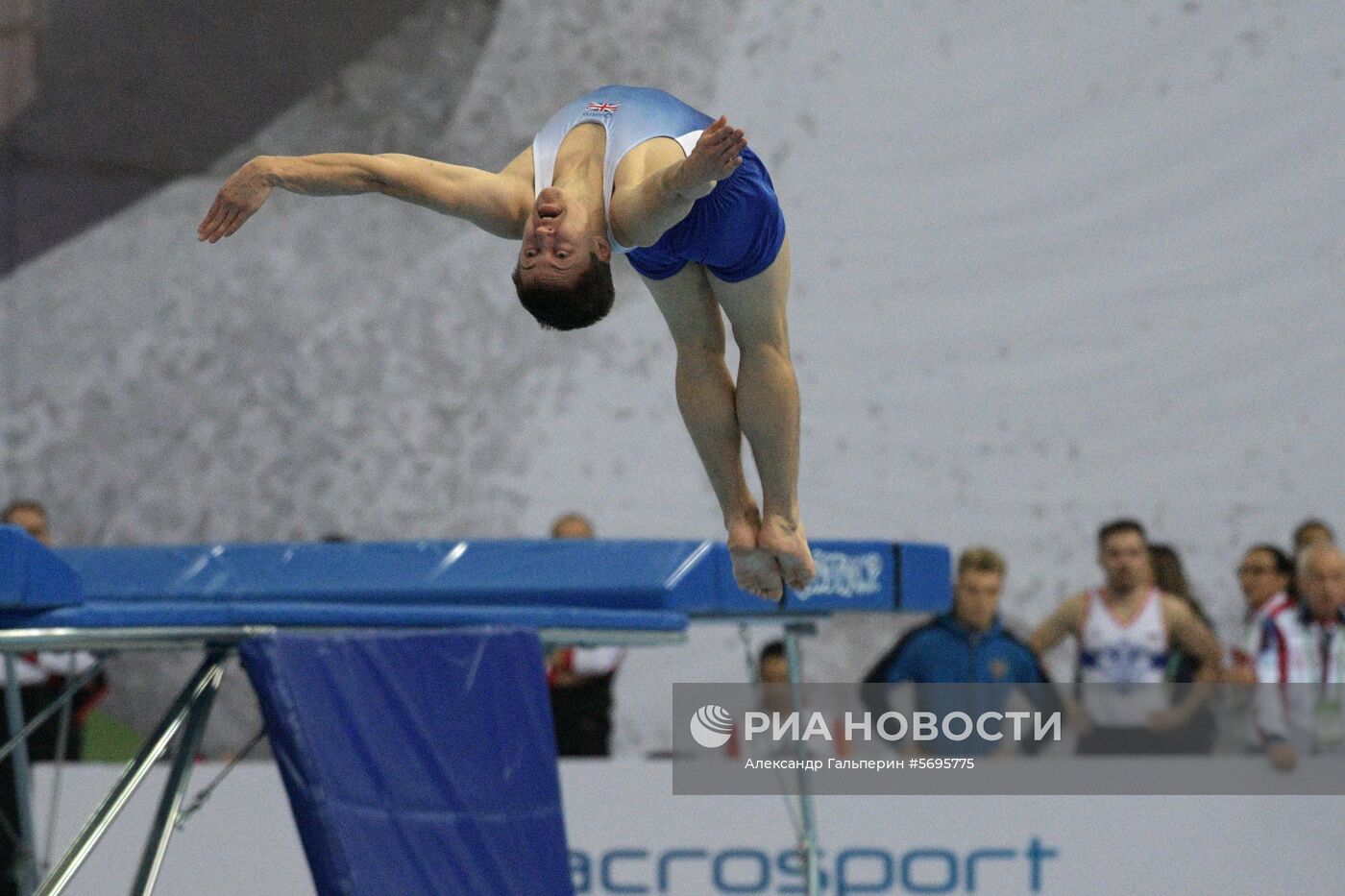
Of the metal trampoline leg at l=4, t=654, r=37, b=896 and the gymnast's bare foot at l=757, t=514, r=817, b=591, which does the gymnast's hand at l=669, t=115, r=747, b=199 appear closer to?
the gymnast's bare foot at l=757, t=514, r=817, b=591

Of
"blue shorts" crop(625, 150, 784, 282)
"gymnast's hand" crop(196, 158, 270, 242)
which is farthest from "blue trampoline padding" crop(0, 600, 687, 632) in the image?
"blue shorts" crop(625, 150, 784, 282)

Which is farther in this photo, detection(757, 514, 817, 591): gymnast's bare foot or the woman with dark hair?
→ the woman with dark hair

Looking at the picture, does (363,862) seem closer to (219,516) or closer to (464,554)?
(464,554)

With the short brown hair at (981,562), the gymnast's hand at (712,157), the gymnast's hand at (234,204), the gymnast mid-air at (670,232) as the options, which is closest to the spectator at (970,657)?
the short brown hair at (981,562)

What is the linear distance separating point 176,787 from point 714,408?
169cm

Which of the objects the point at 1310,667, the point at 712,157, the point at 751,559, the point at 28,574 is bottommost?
the point at 1310,667

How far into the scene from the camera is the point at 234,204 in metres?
3.63

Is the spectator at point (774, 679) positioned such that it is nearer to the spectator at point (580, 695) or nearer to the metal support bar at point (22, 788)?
the spectator at point (580, 695)

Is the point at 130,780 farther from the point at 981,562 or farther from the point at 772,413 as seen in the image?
the point at 981,562

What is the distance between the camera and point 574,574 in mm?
5035

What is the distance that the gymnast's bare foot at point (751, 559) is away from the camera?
4.56 m

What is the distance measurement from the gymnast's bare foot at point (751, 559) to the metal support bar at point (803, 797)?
98cm

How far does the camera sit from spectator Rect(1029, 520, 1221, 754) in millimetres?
6566

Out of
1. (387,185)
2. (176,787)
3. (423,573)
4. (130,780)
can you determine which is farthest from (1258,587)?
(130,780)
